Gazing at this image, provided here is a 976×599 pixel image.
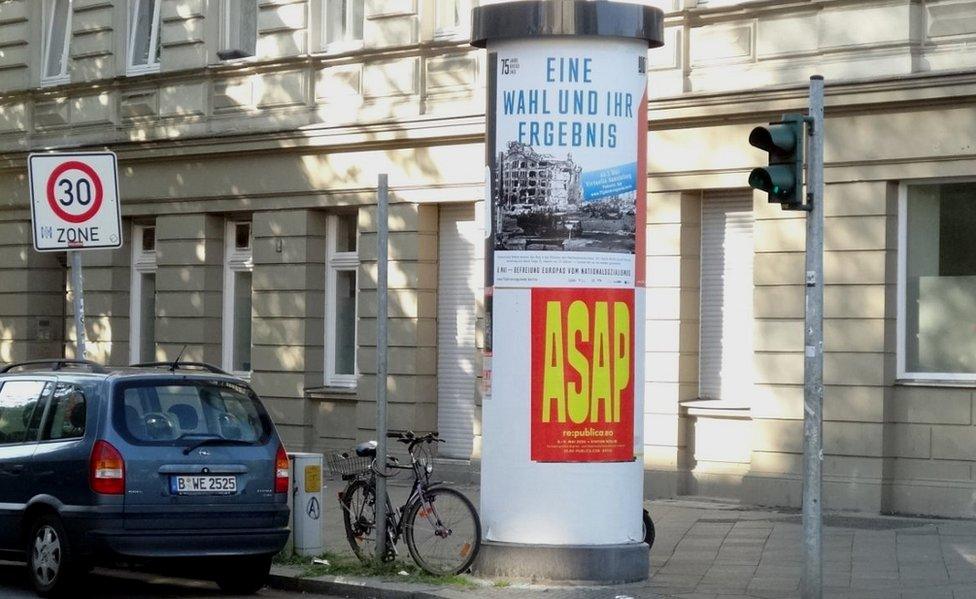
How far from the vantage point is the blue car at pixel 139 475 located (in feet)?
38.0

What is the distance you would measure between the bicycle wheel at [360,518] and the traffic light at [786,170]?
4.41m

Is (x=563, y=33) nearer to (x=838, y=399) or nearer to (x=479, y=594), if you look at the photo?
(x=479, y=594)

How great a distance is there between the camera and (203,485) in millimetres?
11875

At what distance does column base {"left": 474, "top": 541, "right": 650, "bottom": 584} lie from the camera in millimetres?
11719

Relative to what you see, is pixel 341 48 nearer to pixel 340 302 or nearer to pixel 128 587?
pixel 340 302

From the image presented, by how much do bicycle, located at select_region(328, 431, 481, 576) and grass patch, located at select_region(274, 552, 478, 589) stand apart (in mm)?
88

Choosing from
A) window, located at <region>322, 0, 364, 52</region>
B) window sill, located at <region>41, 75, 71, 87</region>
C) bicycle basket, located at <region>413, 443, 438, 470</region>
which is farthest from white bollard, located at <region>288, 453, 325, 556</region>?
window sill, located at <region>41, 75, 71, 87</region>

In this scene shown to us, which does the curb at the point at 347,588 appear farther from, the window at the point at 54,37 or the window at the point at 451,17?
the window at the point at 54,37

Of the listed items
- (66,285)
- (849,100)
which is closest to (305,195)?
(66,285)

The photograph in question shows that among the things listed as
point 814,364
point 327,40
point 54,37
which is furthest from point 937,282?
point 54,37

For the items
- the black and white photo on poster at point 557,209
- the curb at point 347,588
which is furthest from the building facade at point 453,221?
the curb at point 347,588

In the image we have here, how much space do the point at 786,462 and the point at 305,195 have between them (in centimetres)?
803

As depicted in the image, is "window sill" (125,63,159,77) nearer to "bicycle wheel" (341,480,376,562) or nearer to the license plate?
"bicycle wheel" (341,480,376,562)

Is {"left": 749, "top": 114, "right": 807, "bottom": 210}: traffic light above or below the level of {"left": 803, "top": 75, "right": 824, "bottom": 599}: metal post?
above
